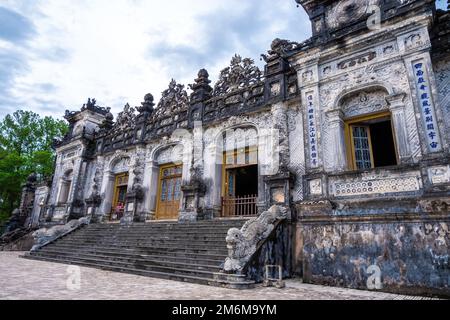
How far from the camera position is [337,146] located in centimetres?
722

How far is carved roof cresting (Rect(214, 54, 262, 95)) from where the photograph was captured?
10.7 meters

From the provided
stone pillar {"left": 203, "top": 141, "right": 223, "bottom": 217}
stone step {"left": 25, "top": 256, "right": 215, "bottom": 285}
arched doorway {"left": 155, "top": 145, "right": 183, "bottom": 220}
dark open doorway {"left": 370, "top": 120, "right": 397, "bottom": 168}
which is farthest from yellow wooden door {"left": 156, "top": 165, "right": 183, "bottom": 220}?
dark open doorway {"left": 370, "top": 120, "right": 397, "bottom": 168}

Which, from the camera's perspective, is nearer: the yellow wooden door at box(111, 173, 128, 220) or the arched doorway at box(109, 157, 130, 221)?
the yellow wooden door at box(111, 173, 128, 220)

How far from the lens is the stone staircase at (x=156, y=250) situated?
20.7 feet

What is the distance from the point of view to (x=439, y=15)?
22.9 feet

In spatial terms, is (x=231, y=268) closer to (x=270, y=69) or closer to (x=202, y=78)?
(x=270, y=69)

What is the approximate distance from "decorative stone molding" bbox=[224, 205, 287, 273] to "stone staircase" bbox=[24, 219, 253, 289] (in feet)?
1.09

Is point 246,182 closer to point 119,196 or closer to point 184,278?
point 119,196

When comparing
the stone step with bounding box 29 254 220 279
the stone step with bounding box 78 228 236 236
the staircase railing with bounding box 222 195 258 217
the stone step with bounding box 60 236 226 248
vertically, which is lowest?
the stone step with bounding box 29 254 220 279

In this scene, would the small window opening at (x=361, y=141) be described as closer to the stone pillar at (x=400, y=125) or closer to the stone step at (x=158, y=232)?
the stone pillar at (x=400, y=125)

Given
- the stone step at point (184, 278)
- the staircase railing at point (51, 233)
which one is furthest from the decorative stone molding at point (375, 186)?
the staircase railing at point (51, 233)

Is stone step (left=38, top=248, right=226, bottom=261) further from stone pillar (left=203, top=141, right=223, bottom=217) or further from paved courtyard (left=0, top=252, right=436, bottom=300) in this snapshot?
stone pillar (left=203, top=141, right=223, bottom=217)

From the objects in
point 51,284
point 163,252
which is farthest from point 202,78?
point 51,284

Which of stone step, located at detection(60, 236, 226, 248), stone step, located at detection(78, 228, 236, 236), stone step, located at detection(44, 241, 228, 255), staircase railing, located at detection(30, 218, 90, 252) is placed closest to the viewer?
stone step, located at detection(44, 241, 228, 255)
